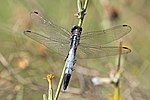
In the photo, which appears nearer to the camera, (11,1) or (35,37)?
(35,37)

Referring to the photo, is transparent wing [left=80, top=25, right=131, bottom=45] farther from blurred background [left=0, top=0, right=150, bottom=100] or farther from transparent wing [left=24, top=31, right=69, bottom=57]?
blurred background [left=0, top=0, right=150, bottom=100]

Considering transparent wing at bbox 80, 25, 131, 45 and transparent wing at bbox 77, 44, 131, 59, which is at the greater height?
transparent wing at bbox 80, 25, 131, 45

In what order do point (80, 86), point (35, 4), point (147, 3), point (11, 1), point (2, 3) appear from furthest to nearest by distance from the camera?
1. point (2, 3)
2. point (147, 3)
3. point (11, 1)
4. point (35, 4)
5. point (80, 86)

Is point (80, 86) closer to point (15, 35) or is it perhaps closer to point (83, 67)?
point (83, 67)

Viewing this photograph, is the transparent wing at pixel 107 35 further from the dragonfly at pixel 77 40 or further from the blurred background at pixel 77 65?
the blurred background at pixel 77 65

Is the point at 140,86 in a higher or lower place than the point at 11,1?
lower

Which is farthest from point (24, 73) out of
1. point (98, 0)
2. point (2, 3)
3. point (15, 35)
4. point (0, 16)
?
point (2, 3)

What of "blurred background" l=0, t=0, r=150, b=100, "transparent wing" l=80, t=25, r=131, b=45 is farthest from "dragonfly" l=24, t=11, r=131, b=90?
"blurred background" l=0, t=0, r=150, b=100
